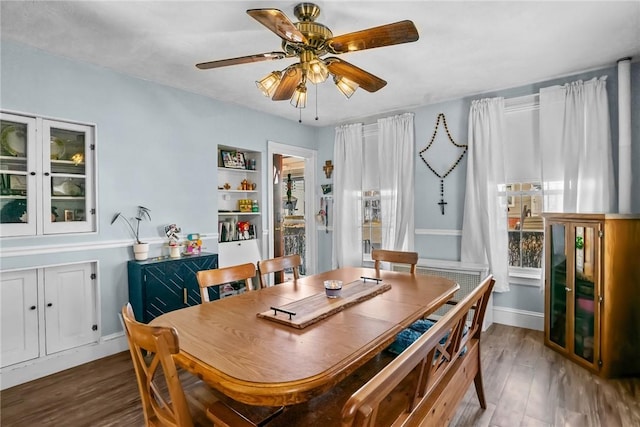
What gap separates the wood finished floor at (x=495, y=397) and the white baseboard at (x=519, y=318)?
2.21 ft

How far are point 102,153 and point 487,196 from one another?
400 centimetres

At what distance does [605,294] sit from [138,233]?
4185 millimetres

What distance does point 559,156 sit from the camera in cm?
338

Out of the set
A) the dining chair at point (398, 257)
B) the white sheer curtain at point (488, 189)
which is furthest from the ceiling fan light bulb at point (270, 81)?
the white sheer curtain at point (488, 189)

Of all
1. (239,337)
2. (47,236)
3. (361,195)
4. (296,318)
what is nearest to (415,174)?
(361,195)

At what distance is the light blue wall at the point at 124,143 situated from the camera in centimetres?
273

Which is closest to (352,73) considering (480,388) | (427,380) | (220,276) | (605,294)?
(220,276)

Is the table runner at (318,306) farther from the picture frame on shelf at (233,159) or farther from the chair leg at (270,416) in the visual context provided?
the picture frame on shelf at (233,159)

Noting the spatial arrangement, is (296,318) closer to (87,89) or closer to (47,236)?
(47,236)

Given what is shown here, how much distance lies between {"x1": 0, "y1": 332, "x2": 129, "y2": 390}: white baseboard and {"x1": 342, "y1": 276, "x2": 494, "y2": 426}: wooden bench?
2811 mm

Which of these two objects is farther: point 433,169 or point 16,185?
point 433,169

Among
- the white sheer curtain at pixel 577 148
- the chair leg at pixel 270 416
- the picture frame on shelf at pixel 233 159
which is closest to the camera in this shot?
the chair leg at pixel 270 416

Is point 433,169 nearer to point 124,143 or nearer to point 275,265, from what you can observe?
point 275,265

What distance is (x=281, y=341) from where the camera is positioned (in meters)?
1.42
